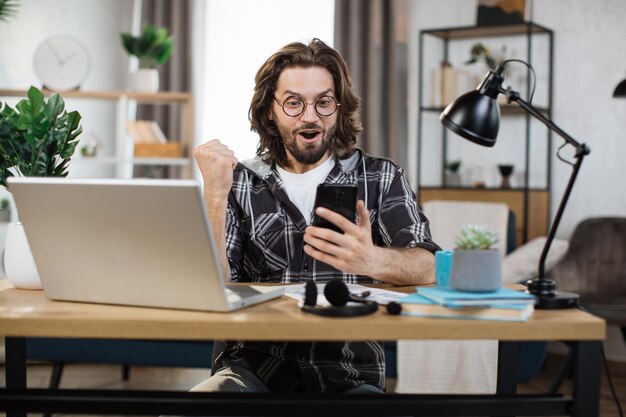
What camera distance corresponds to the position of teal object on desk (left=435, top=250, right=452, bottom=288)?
1648 mm

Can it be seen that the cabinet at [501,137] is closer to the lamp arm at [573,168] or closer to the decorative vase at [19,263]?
the lamp arm at [573,168]

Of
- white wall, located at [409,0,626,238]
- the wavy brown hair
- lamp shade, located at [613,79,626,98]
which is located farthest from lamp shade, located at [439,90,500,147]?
white wall, located at [409,0,626,238]

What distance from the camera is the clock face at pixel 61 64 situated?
471cm

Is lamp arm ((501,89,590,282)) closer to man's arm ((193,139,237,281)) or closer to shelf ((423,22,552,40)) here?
man's arm ((193,139,237,281))

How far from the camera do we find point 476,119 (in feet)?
5.34

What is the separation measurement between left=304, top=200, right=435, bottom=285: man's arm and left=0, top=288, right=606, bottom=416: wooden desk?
0.15m

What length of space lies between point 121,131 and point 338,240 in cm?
336

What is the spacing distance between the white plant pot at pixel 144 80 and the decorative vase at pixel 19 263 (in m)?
3.09

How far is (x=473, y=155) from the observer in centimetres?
497

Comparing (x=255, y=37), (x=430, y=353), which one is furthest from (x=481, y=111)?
(x=255, y=37)

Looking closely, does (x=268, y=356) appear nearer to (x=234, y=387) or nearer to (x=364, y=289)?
(x=234, y=387)

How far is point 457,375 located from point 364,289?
71.8 inches

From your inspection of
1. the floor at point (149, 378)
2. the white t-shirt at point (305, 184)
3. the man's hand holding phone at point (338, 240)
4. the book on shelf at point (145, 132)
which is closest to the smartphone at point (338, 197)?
Result: the man's hand holding phone at point (338, 240)

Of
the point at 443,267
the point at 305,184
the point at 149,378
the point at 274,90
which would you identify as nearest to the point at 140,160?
the point at 149,378
